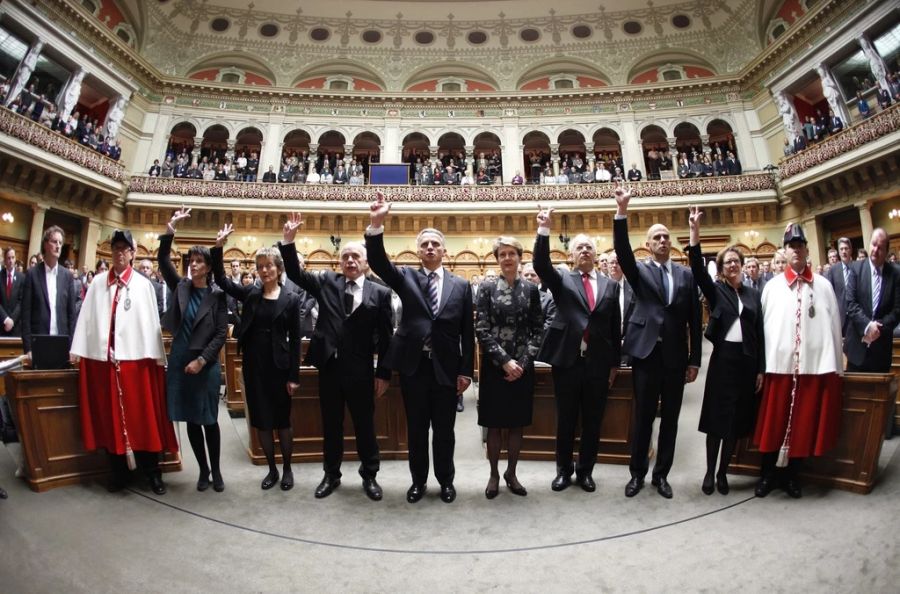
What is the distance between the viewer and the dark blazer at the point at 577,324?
10.2ft

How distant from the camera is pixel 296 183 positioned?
1572cm

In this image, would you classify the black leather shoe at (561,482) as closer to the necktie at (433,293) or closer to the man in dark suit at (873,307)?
the necktie at (433,293)

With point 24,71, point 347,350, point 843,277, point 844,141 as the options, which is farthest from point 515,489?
point 24,71

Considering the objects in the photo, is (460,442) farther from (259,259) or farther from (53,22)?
(53,22)

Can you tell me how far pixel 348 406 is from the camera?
3.14 metres

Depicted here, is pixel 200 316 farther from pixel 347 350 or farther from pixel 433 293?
pixel 433 293

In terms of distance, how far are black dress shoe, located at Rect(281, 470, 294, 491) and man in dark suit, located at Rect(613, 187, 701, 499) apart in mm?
2378

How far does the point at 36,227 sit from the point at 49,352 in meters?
12.5

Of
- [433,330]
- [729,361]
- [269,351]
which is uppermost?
[433,330]

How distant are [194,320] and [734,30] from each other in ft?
68.6

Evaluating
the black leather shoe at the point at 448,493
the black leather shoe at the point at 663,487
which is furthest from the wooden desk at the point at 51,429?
the black leather shoe at the point at 663,487

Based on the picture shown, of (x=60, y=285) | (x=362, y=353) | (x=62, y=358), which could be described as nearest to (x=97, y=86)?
(x=60, y=285)

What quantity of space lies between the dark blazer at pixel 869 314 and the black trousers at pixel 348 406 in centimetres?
422

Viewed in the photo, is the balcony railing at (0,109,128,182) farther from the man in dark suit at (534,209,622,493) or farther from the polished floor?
the man in dark suit at (534,209,622,493)
